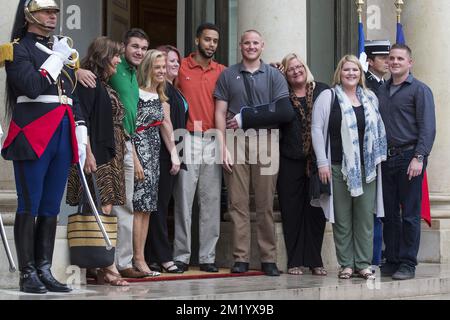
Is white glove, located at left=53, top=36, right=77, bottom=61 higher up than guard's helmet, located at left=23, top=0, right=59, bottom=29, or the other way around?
guard's helmet, located at left=23, top=0, right=59, bottom=29

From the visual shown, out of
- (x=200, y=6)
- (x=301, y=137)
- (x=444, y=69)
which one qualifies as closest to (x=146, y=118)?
(x=301, y=137)

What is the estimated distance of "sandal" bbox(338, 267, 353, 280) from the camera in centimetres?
1055

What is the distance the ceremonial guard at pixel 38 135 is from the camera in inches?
335

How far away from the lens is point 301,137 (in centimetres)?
1091

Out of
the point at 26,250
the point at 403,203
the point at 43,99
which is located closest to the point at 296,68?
the point at 403,203

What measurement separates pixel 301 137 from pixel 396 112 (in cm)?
86

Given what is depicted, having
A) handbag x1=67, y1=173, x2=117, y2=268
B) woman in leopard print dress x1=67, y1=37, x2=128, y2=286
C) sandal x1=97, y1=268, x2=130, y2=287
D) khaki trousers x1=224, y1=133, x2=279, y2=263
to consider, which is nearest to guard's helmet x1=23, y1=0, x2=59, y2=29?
woman in leopard print dress x1=67, y1=37, x2=128, y2=286

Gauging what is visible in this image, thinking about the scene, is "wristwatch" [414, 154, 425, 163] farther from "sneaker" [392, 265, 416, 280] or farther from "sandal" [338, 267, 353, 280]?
"sandal" [338, 267, 353, 280]

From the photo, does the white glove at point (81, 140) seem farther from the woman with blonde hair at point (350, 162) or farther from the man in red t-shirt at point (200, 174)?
the woman with blonde hair at point (350, 162)

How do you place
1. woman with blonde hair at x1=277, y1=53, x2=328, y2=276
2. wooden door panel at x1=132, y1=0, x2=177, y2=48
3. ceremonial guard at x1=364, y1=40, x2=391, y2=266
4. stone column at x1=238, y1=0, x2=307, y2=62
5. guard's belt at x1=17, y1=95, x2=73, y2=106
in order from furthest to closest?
wooden door panel at x1=132, y1=0, x2=177, y2=48
ceremonial guard at x1=364, y1=40, x2=391, y2=266
stone column at x1=238, y1=0, x2=307, y2=62
woman with blonde hair at x1=277, y1=53, x2=328, y2=276
guard's belt at x1=17, y1=95, x2=73, y2=106
